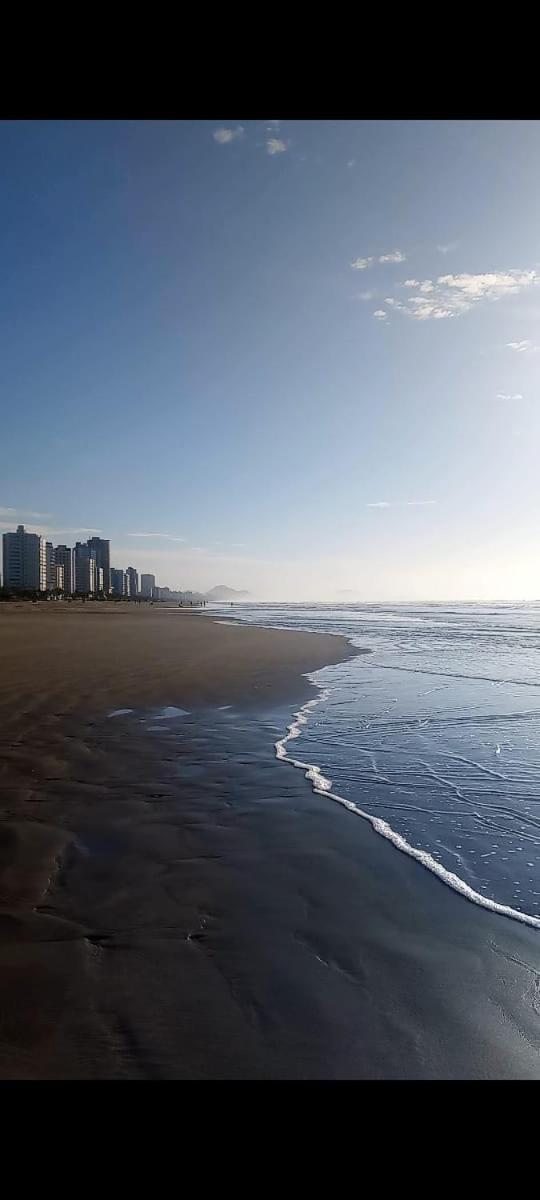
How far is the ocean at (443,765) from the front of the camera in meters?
4.05

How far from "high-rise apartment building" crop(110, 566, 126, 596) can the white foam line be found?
17244 cm

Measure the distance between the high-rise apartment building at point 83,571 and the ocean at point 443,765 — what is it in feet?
483

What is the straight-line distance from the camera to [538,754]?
6.75 meters

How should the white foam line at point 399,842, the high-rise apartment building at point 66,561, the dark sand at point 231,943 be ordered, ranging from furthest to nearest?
the high-rise apartment building at point 66,561 → the white foam line at point 399,842 → the dark sand at point 231,943

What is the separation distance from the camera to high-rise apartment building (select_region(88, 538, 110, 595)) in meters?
166

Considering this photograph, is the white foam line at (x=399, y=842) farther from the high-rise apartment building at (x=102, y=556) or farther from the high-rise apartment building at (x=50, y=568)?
the high-rise apartment building at (x=102, y=556)

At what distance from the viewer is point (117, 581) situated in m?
179

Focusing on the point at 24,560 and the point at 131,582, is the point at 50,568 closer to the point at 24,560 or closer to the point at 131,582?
the point at 24,560

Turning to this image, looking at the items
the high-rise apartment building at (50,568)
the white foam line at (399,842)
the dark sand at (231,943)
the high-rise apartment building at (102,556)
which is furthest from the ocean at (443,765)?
the high-rise apartment building at (102,556)

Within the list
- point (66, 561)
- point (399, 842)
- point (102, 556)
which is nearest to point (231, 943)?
point (399, 842)

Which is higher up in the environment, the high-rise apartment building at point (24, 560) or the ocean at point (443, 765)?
the high-rise apartment building at point (24, 560)
